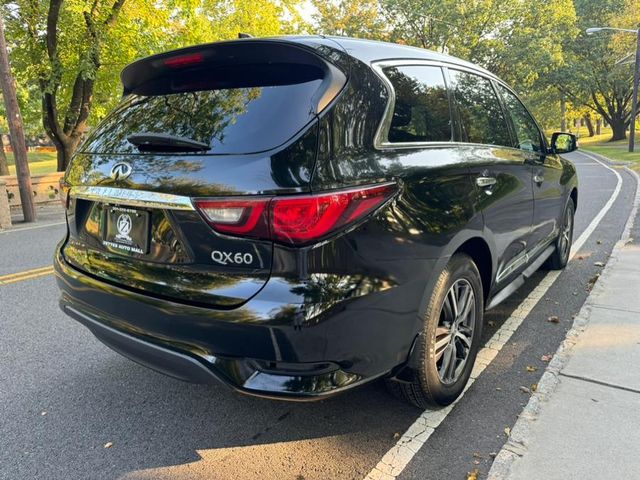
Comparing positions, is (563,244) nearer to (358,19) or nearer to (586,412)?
(586,412)

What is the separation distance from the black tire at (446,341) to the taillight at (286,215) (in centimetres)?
77

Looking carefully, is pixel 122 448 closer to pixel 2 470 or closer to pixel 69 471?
pixel 69 471

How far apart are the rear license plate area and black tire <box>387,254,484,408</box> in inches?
54.5

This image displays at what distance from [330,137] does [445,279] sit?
1.01 metres

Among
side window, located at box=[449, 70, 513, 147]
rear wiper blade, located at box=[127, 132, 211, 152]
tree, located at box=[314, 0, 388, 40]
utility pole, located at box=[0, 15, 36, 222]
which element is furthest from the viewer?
tree, located at box=[314, 0, 388, 40]

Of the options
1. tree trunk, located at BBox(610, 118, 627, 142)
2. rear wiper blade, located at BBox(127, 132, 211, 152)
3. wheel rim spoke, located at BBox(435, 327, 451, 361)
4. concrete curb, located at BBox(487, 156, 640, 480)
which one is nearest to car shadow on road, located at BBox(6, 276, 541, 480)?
wheel rim spoke, located at BBox(435, 327, 451, 361)

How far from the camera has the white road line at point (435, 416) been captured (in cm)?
237

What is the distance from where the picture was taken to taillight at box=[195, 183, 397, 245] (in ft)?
6.28

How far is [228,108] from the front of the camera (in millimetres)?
2221

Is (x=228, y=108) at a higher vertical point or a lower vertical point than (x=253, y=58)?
lower

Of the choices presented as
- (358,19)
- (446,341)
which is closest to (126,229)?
(446,341)

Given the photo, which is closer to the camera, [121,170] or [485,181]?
[121,170]

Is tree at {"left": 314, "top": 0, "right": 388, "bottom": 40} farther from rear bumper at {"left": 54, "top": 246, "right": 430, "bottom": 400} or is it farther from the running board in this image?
rear bumper at {"left": 54, "top": 246, "right": 430, "bottom": 400}

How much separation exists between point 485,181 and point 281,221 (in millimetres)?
1593
